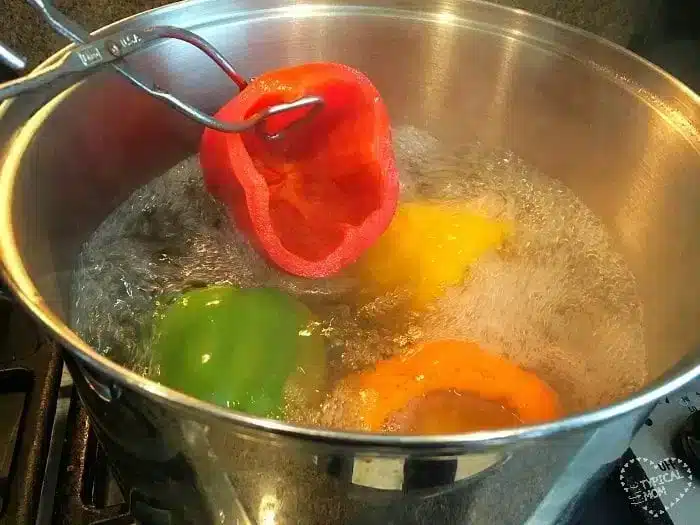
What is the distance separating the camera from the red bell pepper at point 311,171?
583 mm

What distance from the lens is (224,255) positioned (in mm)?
639

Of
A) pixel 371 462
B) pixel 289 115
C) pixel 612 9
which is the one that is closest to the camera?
pixel 371 462

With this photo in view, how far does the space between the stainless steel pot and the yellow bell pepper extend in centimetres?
12

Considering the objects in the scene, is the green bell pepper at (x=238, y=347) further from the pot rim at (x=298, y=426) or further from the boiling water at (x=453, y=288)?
the pot rim at (x=298, y=426)

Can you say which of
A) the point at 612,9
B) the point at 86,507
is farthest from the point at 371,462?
the point at 612,9

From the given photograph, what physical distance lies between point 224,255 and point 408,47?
25 centimetres

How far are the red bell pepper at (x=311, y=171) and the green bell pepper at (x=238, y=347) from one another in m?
0.04

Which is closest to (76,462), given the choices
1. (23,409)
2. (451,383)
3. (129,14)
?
(23,409)

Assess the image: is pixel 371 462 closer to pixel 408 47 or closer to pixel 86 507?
pixel 86 507

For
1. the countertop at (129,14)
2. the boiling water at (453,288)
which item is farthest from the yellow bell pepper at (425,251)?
the countertop at (129,14)

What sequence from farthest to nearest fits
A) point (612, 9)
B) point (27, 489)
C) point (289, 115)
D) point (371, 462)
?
point (612, 9) → point (289, 115) → point (27, 489) → point (371, 462)

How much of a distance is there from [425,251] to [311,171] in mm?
123

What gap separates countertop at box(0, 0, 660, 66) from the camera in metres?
0.64

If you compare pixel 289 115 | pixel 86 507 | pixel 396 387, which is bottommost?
pixel 86 507
